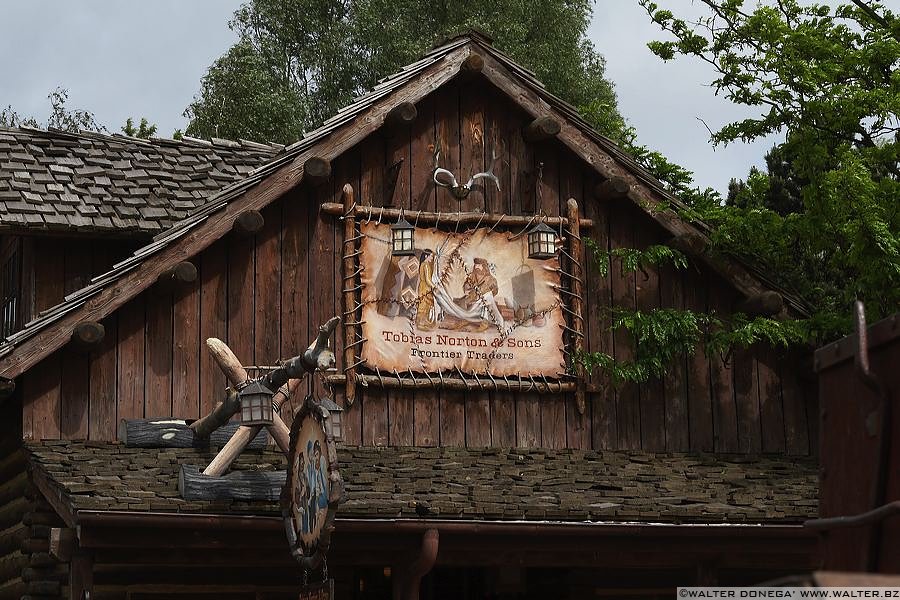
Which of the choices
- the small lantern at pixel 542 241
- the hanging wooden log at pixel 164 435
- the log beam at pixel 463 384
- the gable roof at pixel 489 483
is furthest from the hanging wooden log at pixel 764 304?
the hanging wooden log at pixel 164 435

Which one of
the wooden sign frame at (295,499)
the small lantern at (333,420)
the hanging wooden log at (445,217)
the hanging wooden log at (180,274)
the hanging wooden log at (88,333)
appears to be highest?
the hanging wooden log at (445,217)

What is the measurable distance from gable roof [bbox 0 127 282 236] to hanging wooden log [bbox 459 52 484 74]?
11.1 feet

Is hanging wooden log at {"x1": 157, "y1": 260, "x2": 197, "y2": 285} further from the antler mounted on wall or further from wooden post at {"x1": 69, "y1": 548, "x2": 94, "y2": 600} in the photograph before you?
the antler mounted on wall

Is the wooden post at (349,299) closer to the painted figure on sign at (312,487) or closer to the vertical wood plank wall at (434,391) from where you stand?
the vertical wood plank wall at (434,391)

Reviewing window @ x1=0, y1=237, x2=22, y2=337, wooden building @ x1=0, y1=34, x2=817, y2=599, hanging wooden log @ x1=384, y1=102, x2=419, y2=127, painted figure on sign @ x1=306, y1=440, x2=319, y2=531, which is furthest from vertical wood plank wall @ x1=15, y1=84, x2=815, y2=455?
painted figure on sign @ x1=306, y1=440, x2=319, y2=531

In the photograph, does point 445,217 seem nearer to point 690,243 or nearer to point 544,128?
point 544,128

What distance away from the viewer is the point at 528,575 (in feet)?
52.3

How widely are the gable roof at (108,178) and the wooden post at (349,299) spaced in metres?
1.97

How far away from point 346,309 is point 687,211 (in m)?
3.82

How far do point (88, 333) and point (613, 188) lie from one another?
571cm

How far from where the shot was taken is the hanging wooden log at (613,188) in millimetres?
15219

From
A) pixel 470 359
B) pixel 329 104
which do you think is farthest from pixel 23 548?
pixel 329 104

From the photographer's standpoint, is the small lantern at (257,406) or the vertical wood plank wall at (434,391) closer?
the small lantern at (257,406)

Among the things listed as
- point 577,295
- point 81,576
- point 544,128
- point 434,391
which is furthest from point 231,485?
point 544,128
